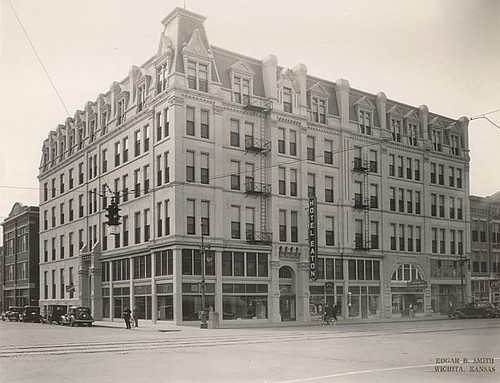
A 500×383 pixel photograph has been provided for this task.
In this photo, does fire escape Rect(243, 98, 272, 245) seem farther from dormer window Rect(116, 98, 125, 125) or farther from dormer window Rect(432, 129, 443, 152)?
dormer window Rect(432, 129, 443, 152)

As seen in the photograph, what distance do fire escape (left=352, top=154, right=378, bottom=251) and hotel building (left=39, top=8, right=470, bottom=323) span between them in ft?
0.34

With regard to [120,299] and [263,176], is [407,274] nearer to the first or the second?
[263,176]

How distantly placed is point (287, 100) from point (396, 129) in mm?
9299

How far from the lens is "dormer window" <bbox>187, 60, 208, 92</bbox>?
37.2 metres

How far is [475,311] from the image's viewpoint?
44.6 m

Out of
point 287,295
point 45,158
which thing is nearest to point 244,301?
point 287,295

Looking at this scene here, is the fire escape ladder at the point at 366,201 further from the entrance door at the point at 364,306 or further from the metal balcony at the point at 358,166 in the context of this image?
the entrance door at the point at 364,306

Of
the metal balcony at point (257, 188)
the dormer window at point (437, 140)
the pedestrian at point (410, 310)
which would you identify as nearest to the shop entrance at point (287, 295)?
the metal balcony at point (257, 188)

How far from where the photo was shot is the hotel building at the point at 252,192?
37.5m

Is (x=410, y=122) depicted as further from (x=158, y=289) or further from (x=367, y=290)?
(x=158, y=289)

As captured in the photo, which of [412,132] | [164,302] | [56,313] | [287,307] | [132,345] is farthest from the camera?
[412,132]

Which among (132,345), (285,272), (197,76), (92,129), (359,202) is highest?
(197,76)

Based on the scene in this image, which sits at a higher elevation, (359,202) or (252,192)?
(252,192)

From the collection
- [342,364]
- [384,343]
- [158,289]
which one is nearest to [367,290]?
[158,289]
